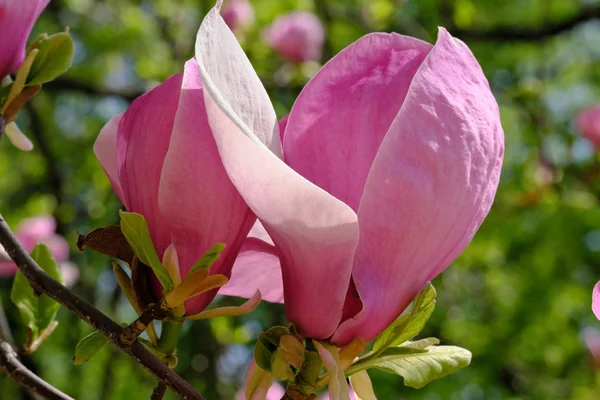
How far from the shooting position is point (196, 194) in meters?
0.44

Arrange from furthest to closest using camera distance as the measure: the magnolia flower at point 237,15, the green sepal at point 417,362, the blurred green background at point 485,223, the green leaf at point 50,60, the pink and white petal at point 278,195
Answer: the blurred green background at point 485,223
the magnolia flower at point 237,15
the green leaf at point 50,60
the green sepal at point 417,362
the pink and white petal at point 278,195

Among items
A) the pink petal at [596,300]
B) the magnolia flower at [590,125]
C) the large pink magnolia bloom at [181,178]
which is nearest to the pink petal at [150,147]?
the large pink magnolia bloom at [181,178]

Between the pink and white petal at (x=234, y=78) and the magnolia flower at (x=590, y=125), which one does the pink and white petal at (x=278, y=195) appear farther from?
the magnolia flower at (x=590, y=125)

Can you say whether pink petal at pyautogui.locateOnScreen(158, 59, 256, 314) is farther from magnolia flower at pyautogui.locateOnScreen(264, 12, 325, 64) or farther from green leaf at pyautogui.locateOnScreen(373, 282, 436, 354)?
magnolia flower at pyautogui.locateOnScreen(264, 12, 325, 64)

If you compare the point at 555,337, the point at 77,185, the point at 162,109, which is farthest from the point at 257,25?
the point at 162,109

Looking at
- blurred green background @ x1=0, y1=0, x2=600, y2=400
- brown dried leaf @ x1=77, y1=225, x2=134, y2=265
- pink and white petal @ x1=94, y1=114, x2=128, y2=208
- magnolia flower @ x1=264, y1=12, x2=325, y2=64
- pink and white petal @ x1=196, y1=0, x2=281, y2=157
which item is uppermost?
pink and white petal @ x1=196, y1=0, x2=281, y2=157

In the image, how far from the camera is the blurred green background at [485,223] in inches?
96.2

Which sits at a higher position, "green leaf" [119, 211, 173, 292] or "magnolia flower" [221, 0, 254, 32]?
"green leaf" [119, 211, 173, 292]

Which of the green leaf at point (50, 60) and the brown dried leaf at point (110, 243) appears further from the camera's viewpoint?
the green leaf at point (50, 60)

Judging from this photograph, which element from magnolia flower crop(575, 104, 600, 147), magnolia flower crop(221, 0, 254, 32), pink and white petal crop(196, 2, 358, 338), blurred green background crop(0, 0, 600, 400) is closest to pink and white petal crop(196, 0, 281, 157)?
pink and white petal crop(196, 2, 358, 338)

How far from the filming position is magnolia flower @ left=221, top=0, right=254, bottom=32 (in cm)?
224

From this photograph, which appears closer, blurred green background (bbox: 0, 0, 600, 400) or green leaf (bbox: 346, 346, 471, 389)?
green leaf (bbox: 346, 346, 471, 389)

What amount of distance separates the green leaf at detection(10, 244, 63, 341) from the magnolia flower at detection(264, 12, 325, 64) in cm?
170

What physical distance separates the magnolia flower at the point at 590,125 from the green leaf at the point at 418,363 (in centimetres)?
197
